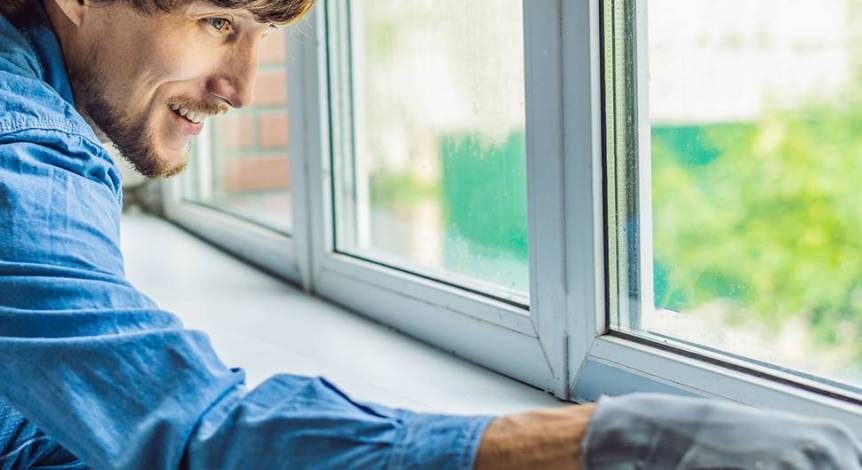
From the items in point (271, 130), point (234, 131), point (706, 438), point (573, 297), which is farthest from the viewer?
point (234, 131)

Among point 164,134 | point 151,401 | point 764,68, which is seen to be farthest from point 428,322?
point 151,401

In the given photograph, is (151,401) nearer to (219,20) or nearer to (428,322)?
(219,20)

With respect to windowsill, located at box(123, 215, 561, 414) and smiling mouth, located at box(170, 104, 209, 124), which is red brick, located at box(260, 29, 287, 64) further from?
smiling mouth, located at box(170, 104, 209, 124)

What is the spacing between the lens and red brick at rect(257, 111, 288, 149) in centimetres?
216

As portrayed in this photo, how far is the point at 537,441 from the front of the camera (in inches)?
20.3

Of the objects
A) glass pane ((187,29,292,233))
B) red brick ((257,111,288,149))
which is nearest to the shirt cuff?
glass pane ((187,29,292,233))

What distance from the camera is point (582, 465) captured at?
495mm

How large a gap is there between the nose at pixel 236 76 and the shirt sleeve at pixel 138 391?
386 mm

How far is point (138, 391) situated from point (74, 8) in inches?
18.6

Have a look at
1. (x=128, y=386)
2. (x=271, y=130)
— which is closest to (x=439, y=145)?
(x=128, y=386)

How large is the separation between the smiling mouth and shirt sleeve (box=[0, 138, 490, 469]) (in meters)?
0.38

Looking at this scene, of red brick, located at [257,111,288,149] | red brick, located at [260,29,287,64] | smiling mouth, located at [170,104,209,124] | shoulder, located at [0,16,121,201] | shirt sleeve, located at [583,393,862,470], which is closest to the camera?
shirt sleeve, located at [583,393,862,470]

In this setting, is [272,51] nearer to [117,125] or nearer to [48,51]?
[117,125]

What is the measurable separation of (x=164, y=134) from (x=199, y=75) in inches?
3.2
